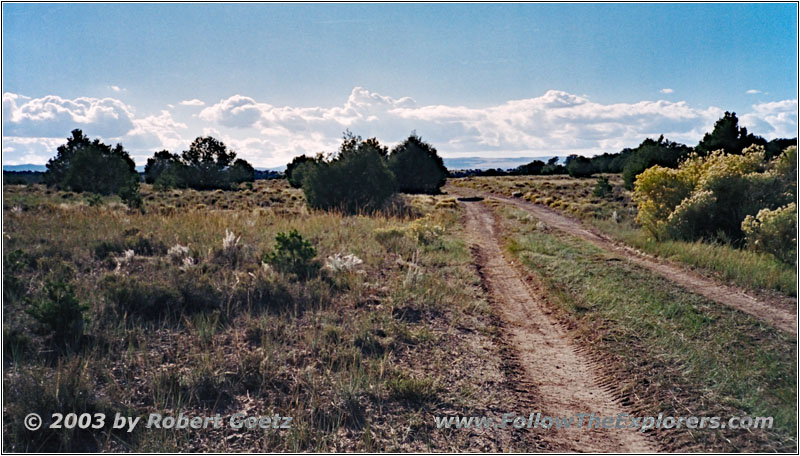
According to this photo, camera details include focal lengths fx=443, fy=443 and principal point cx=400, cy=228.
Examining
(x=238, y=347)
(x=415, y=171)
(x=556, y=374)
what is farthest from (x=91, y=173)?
(x=556, y=374)

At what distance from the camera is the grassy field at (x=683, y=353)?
13.8 feet

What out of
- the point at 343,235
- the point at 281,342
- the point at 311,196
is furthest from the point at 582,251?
the point at 311,196

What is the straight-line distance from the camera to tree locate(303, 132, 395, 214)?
2505cm

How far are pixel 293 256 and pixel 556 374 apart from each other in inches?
197

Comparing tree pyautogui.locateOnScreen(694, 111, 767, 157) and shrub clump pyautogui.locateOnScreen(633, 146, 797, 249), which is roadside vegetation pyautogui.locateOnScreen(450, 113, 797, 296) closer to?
shrub clump pyautogui.locateOnScreen(633, 146, 797, 249)

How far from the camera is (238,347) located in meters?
5.18

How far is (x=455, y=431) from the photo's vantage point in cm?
405

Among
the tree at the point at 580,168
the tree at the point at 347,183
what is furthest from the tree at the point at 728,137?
the tree at the point at 580,168

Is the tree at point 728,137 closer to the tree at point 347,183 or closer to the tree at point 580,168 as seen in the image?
the tree at point 347,183

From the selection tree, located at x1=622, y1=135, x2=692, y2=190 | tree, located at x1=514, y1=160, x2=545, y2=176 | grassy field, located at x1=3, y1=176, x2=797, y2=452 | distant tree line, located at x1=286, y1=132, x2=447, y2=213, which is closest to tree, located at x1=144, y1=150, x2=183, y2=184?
distant tree line, located at x1=286, y1=132, x2=447, y2=213

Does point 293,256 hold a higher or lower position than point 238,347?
higher

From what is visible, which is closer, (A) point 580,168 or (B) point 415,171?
(B) point 415,171

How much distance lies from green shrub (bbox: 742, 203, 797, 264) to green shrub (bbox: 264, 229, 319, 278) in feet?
32.8

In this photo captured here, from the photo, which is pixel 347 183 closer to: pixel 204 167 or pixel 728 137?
pixel 728 137
